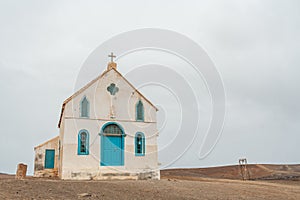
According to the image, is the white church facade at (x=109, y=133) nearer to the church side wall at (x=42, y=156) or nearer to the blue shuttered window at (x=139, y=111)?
the blue shuttered window at (x=139, y=111)

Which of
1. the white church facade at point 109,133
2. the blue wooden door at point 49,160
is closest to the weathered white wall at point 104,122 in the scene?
the white church facade at point 109,133

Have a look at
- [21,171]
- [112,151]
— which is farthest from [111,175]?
[21,171]

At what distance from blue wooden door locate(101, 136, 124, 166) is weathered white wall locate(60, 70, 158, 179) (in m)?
0.35

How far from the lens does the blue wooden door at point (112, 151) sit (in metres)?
23.4

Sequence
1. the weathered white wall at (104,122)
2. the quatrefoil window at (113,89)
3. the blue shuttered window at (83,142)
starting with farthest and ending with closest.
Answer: the quatrefoil window at (113,89) → the blue shuttered window at (83,142) → the weathered white wall at (104,122)

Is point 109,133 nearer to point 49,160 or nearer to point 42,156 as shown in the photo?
point 49,160

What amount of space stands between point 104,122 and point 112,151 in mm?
2202

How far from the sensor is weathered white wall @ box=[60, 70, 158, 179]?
22.9m

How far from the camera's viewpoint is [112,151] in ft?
78.0

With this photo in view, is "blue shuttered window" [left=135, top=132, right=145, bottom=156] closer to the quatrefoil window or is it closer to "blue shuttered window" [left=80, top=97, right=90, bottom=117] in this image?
the quatrefoil window

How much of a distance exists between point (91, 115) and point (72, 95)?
2.01 m

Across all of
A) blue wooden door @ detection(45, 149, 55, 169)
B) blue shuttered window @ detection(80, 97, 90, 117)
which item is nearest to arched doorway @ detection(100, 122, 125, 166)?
blue shuttered window @ detection(80, 97, 90, 117)

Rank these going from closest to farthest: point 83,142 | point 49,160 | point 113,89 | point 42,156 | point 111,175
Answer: point 111,175 < point 83,142 < point 113,89 < point 49,160 < point 42,156

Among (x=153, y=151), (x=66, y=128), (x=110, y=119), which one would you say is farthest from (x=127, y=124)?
(x=66, y=128)
